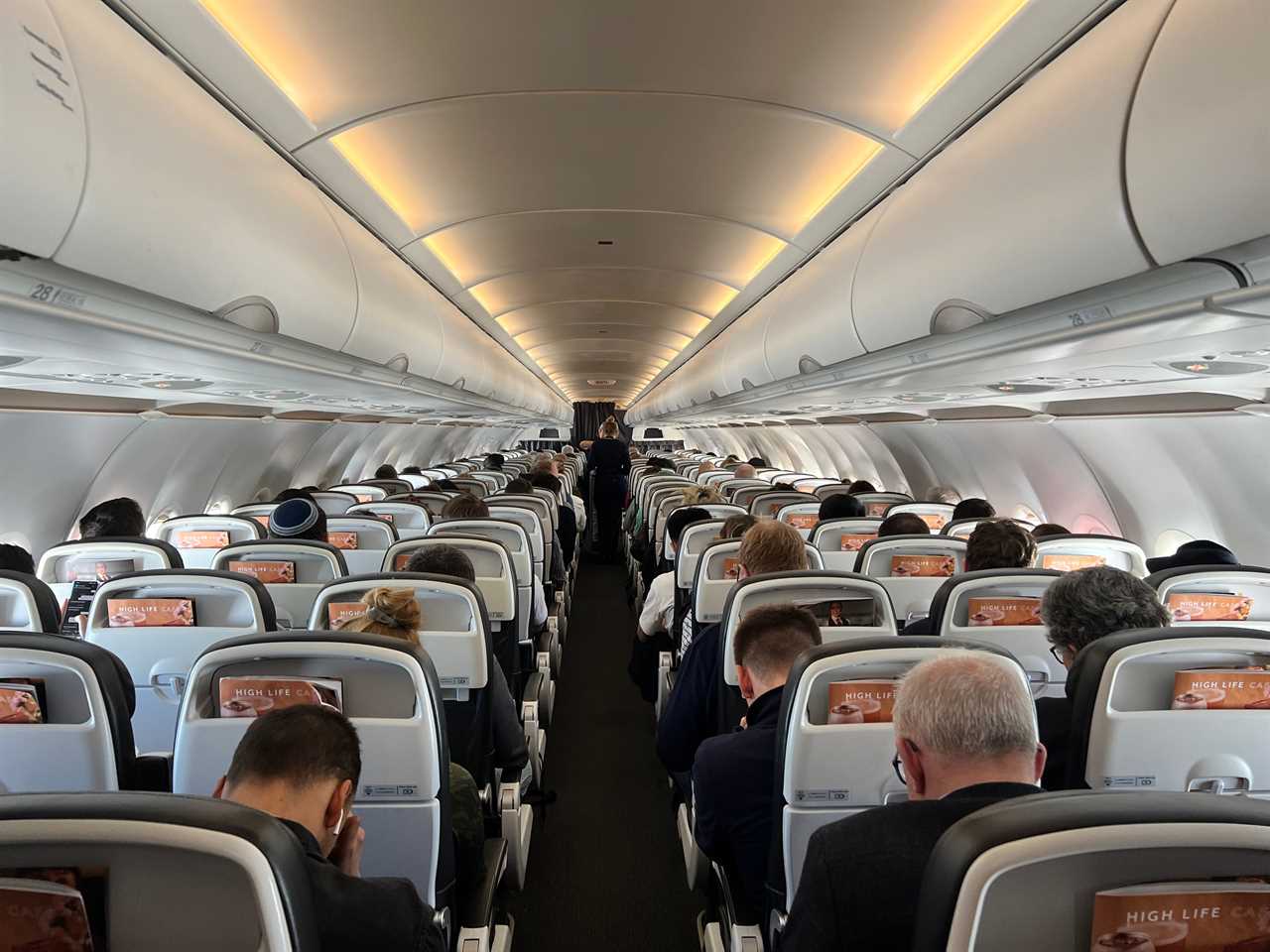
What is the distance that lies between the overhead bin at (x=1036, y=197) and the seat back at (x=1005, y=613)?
3.89 feet

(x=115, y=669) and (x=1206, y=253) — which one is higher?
(x=1206, y=253)

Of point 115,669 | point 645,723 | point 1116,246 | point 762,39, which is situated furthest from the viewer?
point 645,723

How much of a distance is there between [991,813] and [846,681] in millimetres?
1289

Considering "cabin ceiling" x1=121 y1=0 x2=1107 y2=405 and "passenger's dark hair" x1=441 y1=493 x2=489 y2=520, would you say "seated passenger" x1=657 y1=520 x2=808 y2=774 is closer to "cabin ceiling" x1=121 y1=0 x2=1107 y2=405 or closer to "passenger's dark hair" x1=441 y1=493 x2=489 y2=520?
"cabin ceiling" x1=121 y1=0 x2=1107 y2=405

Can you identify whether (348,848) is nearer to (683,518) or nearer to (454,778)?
(454,778)

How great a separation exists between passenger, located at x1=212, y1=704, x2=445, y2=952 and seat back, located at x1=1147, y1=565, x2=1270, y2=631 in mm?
3452

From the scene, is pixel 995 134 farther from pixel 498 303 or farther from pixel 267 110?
pixel 498 303

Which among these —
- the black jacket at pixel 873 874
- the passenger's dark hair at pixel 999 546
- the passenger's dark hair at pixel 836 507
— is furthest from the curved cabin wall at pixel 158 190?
the passenger's dark hair at pixel 836 507

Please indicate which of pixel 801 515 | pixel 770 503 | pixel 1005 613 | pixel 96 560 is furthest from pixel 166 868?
pixel 770 503

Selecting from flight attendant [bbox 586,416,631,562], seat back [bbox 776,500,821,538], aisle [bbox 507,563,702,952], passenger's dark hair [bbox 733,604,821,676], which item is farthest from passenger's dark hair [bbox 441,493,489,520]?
flight attendant [bbox 586,416,631,562]

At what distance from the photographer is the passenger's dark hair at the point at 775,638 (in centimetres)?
289

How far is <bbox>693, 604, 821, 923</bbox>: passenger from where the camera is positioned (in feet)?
8.93

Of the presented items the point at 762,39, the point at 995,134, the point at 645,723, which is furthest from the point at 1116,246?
the point at 645,723

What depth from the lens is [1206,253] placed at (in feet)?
6.78
